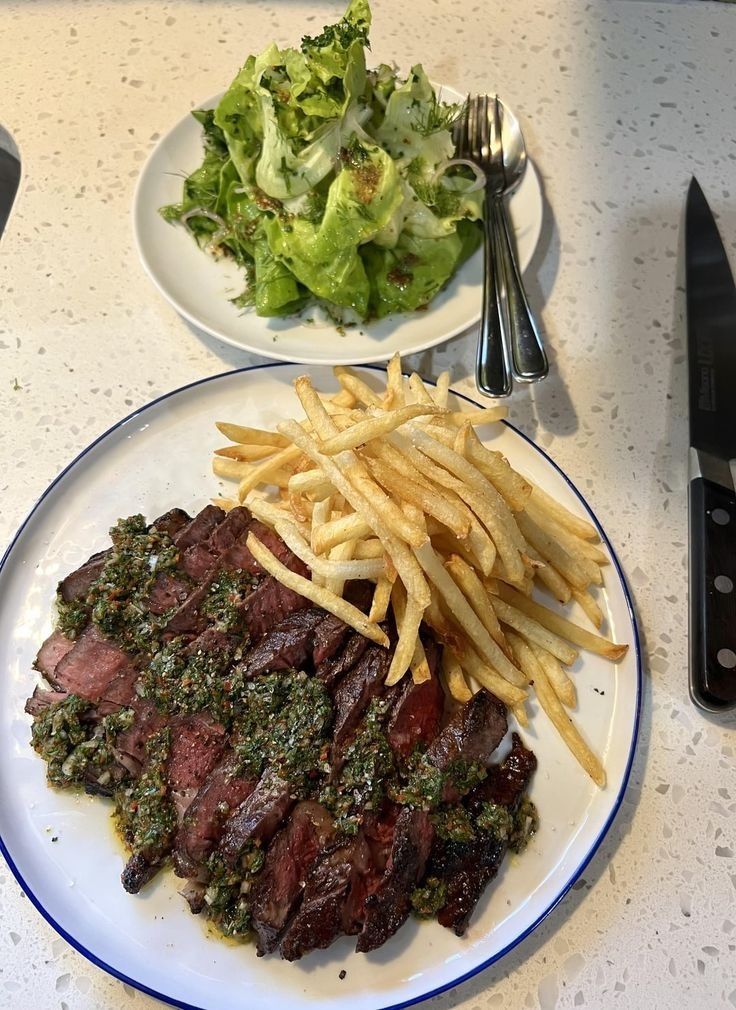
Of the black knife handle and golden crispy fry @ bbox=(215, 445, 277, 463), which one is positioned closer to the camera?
the black knife handle

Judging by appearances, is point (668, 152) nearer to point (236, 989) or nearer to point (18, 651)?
point (18, 651)

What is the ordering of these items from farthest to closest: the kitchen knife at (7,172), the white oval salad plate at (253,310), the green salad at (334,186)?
the kitchen knife at (7,172)
the white oval salad plate at (253,310)
the green salad at (334,186)

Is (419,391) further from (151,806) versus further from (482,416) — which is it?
(151,806)

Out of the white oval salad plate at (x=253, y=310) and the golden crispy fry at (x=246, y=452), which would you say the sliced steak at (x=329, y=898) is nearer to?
the golden crispy fry at (x=246, y=452)

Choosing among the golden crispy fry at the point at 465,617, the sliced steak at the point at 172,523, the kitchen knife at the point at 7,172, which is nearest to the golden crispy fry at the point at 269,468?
the sliced steak at the point at 172,523

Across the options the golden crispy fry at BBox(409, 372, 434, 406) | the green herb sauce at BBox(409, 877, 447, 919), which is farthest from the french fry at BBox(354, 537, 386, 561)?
the green herb sauce at BBox(409, 877, 447, 919)

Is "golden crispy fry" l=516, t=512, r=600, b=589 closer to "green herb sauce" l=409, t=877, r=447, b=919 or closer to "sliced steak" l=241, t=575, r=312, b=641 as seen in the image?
"sliced steak" l=241, t=575, r=312, b=641

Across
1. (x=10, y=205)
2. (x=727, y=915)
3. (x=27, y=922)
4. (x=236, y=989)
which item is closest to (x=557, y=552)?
(x=727, y=915)
